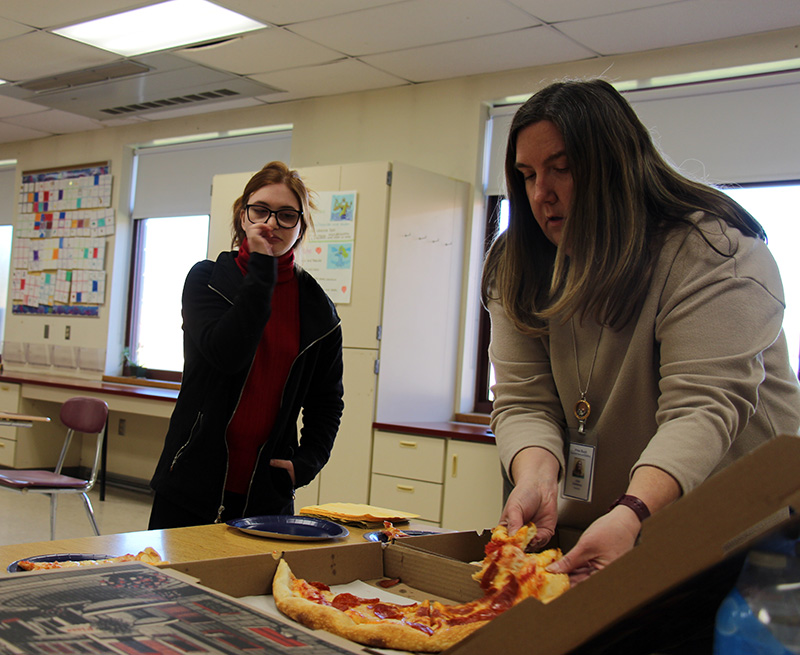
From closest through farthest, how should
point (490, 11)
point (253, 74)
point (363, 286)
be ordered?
point (490, 11) < point (363, 286) < point (253, 74)

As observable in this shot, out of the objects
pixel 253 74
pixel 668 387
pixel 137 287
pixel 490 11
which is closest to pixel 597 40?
pixel 490 11

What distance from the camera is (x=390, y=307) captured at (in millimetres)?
4410

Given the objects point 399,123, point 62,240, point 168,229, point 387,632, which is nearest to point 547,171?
point 387,632

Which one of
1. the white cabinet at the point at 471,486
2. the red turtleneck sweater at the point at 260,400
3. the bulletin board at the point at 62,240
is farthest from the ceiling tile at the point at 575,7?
the bulletin board at the point at 62,240

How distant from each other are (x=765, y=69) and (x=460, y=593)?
3.69 meters

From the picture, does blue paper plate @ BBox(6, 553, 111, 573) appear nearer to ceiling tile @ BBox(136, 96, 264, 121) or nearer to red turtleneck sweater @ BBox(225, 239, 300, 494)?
red turtleneck sweater @ BBox(225, 239, 300, 494)

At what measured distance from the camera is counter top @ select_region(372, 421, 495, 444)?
13.0 feet

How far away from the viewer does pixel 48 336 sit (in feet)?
23.4

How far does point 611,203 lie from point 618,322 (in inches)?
7.5

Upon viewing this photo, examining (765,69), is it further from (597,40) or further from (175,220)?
(175,220)

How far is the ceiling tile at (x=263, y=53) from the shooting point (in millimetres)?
4438

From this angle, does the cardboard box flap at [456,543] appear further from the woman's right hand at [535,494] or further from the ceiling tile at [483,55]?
the ceiling tile at [483,55]

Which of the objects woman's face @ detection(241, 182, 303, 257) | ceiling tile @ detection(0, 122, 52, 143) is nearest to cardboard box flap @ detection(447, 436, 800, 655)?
woman's face @ detection(241, 182, 303, 257)

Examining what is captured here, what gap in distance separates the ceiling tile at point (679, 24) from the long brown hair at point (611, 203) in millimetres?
2726
